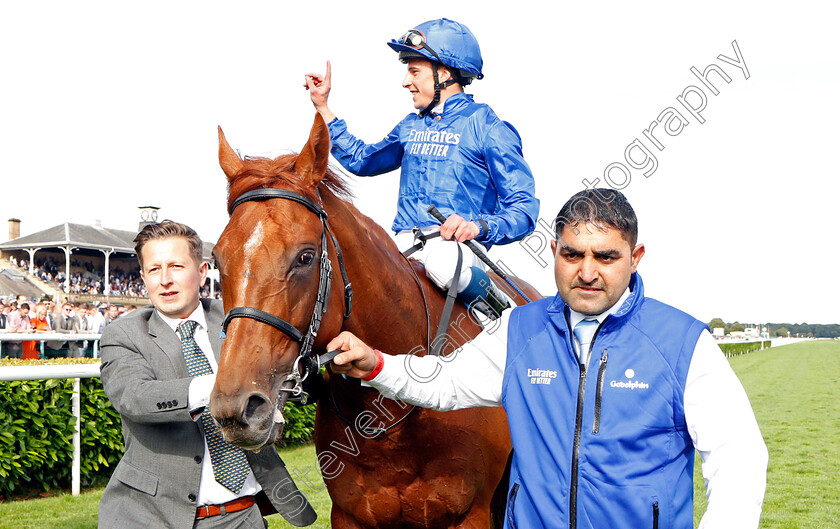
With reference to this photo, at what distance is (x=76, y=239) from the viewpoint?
42.7 m

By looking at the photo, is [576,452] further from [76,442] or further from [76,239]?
[76,239]

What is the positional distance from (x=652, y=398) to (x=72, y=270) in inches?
1843

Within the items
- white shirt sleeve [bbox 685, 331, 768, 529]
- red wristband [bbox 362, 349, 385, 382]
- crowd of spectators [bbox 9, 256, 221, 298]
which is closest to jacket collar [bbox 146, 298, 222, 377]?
red wristband [bbox 362, 349, 385, 382]

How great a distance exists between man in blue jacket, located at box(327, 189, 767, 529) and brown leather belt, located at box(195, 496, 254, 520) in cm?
82

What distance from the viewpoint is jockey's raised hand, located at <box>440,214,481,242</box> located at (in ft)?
8.70

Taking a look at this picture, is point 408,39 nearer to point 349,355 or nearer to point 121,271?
point 349,355

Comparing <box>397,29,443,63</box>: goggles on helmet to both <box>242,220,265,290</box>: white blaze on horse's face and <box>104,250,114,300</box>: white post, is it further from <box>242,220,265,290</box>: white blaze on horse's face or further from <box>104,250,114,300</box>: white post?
<box>104,250,114,300</box>: white post

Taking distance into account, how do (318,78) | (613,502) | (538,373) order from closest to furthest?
(613,502) < (538,373) < (318,78)

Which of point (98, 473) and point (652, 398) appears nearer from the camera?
point (652, 398)

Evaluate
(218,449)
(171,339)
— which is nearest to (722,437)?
(218,449)

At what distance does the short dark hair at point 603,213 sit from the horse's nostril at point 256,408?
2.94ft

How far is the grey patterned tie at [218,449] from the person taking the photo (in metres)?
2.34

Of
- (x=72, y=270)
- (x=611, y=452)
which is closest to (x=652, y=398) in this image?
(x=611, y=452)

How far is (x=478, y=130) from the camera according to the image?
3014 mm
